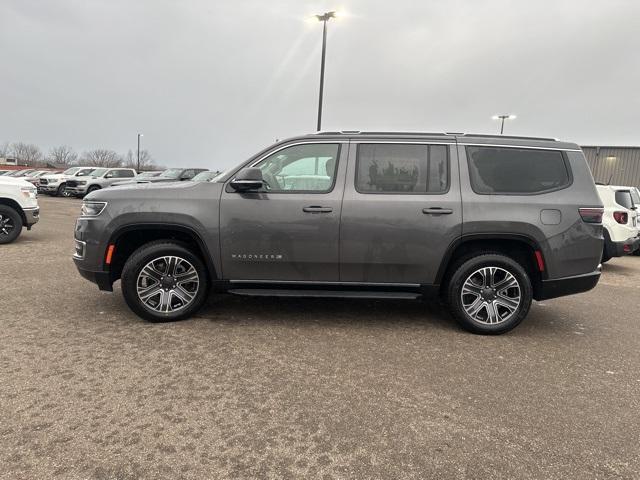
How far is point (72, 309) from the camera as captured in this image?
4.83 m

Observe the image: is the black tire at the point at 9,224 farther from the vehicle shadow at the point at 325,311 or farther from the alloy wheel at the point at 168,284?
the alloy wheel at the point at 168,284

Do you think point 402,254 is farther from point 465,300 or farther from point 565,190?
point 565,190

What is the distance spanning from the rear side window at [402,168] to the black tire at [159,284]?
1799mm

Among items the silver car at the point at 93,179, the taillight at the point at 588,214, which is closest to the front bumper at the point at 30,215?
the taillight at the point at 588,214

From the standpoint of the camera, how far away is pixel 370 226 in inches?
168

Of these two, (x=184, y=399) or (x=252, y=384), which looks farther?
(x=252, y=384)

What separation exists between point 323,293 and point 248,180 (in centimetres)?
131

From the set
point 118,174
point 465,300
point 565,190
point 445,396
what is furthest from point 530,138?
point 118,174

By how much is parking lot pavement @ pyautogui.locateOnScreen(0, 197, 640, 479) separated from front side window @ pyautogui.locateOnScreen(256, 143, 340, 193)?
1.42m

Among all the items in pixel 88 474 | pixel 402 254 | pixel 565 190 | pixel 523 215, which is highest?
pixel 565 190

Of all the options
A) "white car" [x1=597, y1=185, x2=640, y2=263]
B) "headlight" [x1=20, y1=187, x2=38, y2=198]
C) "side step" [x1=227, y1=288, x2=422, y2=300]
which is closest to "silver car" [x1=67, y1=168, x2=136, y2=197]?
"headlight" [x1=20, y1=187, x2=38, y2=198]

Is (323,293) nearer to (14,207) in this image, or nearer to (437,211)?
(437,211)

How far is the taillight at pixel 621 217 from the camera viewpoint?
8125mm

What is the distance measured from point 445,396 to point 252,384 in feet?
4.56
